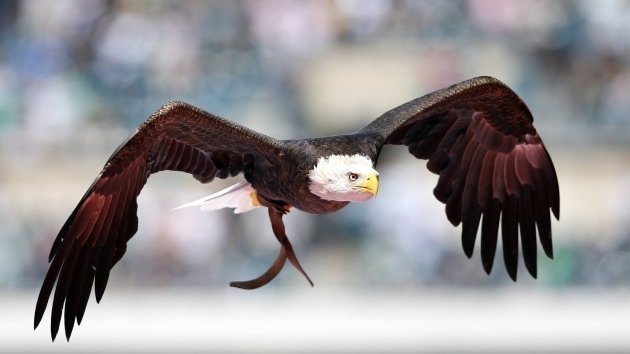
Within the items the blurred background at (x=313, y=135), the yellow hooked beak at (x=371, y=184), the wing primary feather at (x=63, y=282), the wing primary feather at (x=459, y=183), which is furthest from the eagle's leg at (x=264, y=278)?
the blurred background at (x=313, y=135)

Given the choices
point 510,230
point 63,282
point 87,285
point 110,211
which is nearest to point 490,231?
point 510,230

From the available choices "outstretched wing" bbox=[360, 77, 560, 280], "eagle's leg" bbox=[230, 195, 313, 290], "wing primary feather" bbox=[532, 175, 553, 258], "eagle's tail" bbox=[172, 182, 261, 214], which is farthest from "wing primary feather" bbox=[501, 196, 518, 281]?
"eagle's tail" bbox=[172, 182, 261, 214]

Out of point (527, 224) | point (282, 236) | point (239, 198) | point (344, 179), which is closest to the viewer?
point (344, 179)

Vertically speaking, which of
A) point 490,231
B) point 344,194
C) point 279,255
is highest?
point 490,231

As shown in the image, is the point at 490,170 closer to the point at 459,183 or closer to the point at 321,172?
the point at 459,183

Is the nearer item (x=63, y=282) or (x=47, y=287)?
(x=47, y=287)

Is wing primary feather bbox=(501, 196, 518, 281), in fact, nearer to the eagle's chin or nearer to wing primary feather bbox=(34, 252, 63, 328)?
the eagle's chin

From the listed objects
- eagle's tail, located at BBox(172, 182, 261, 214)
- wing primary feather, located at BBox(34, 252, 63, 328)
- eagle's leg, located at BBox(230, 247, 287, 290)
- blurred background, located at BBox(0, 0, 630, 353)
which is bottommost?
wing primary feather, located at BBox(34, 252, 63, 328)

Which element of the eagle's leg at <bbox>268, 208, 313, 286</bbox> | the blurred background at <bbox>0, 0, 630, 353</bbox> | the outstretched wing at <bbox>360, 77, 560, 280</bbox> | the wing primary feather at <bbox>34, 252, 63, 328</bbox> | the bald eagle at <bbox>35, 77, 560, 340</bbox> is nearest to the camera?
the wing primary feather at <bbox>34, 252, 63, 328</bbox>
